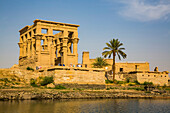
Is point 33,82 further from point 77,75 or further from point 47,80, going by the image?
point 77,75

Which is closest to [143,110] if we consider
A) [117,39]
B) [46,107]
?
[46,107]

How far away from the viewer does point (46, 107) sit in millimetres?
24875

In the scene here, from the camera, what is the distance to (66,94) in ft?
107

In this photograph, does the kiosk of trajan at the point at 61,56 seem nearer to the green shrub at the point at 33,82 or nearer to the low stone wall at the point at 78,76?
the low stone wall at the point at 78,76

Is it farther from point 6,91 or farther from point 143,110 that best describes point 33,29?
point 143,110

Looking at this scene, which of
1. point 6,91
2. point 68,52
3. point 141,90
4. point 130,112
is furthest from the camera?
point 68,52

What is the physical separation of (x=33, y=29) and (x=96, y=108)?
83.9ft

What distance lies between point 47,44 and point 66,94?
17.9 meters

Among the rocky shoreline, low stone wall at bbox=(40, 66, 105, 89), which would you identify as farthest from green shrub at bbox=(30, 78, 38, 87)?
the rocky shoreline

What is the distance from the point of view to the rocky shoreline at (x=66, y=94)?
98.5 feet

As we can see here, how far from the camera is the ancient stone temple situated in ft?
147

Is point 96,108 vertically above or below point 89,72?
below

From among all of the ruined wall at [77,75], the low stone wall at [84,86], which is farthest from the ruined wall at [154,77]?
the low stone wall at [84,86]

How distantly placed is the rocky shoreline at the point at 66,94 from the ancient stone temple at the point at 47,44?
12.8m
